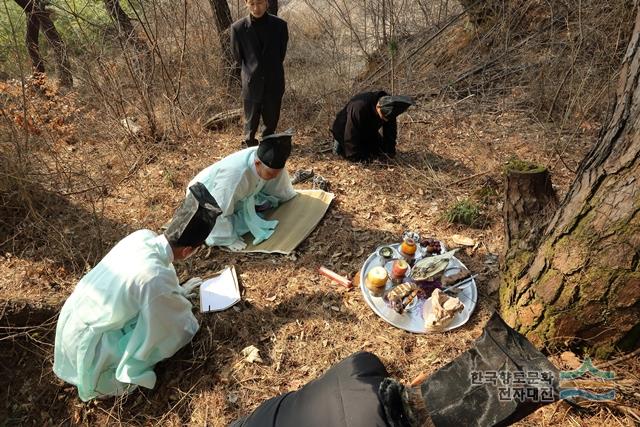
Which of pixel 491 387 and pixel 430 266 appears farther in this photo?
pixel 430 266

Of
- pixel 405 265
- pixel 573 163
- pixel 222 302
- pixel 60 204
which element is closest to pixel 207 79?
pixel 60 204

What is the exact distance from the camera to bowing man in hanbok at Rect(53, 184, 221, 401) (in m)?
2.63

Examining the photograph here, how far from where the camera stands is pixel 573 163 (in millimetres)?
4660

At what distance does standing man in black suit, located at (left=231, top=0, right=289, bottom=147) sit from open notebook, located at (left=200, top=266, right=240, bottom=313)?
2397mm

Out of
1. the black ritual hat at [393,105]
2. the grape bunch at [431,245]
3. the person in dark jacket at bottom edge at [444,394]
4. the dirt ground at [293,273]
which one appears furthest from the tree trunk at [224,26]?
the person in dark jacket at bottom edge at [444,394]

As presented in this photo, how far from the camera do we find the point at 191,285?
3.58 metres

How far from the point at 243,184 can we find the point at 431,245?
2.03 meters

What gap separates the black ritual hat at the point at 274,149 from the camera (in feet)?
12.3

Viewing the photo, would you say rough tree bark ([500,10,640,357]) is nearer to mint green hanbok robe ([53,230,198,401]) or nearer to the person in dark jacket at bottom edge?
the person in dark jacket at bottom edge

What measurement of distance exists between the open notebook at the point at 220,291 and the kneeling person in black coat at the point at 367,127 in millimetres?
2481

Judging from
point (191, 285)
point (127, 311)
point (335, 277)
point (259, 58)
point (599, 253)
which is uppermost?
point (259, 58)

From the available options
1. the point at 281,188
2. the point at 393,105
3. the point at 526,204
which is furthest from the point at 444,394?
the point at 393,105

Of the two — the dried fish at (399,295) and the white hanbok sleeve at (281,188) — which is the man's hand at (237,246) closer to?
the white hanbok sleeve at (281,188)

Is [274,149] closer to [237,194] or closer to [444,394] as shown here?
[237,194]
